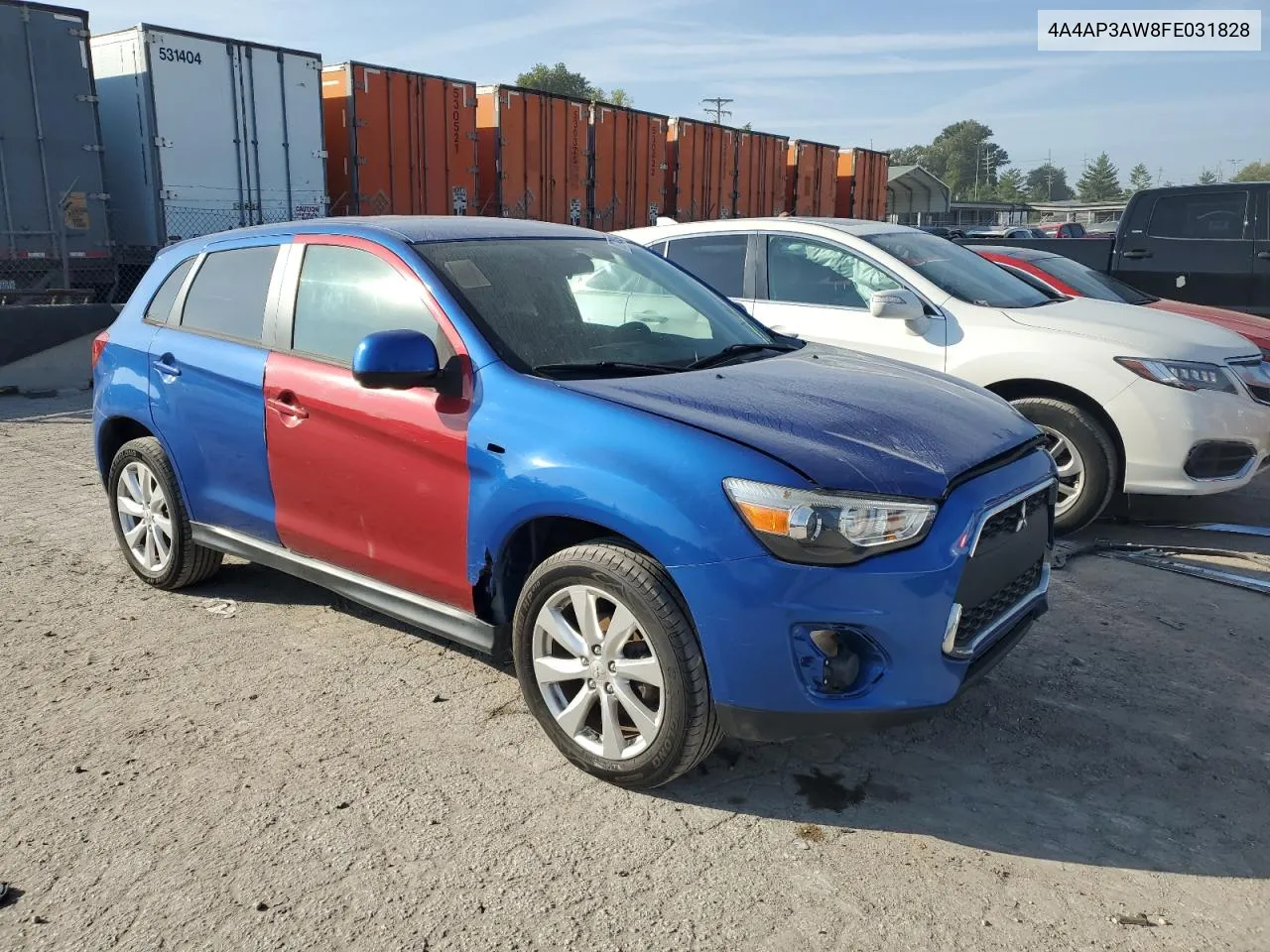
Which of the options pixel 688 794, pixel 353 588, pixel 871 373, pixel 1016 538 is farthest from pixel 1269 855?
pixel 353 588

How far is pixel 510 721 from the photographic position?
3627 mm

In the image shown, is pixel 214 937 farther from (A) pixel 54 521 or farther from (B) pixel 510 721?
(A) pixel 54 521

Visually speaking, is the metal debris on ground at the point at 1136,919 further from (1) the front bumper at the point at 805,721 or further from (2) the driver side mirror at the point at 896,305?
(2) the driver side mirror at the point at 896,305

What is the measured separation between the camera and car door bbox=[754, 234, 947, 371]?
6.06 meters

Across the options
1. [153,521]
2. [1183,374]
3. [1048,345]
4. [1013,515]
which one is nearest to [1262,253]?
[1183,374]

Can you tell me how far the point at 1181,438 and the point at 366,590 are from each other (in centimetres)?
415

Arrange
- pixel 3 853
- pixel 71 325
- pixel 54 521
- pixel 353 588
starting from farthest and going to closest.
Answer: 1. pixel 71 325
2. pixel 54 521
3. pixel 353 588
4. pixel 3 853

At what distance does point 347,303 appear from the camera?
392cm

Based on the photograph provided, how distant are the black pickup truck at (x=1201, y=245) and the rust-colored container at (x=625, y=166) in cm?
1157

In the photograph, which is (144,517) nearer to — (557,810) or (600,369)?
(600,369)

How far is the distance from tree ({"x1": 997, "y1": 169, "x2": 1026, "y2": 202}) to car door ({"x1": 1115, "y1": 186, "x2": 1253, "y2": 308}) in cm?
13304

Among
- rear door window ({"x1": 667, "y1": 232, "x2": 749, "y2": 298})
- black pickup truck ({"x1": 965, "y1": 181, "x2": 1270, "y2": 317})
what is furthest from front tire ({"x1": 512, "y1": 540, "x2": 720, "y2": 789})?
black pickup truck ({"x1": 965, "y1": 181, "x2": 1270, "y2": 317})

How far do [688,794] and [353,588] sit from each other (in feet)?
4.87

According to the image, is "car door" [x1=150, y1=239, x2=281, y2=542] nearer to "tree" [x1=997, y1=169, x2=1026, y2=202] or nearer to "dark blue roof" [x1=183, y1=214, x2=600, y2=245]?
"dark blue roof" [x1=183, y1=214, x2=600, y2=245]
